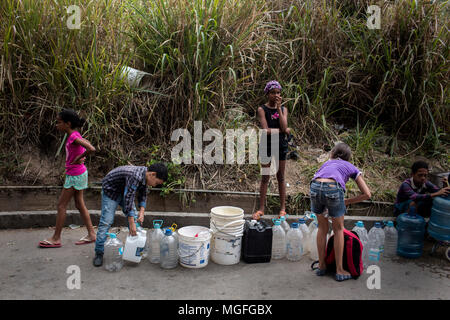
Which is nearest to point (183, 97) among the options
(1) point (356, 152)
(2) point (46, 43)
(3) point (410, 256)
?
(2) point (46, 43)

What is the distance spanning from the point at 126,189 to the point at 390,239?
11.4 feet

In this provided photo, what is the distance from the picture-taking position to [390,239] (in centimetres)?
512

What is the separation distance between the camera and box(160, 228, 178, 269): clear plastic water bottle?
14.7 ft

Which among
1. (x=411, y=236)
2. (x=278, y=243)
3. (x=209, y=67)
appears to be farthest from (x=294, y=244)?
(x=209, y=67)

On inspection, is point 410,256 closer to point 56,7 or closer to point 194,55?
point 194,55

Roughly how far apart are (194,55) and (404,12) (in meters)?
4.04

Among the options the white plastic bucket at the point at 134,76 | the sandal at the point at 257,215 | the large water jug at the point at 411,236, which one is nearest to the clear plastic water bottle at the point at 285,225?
the sandal at the point at 257,215

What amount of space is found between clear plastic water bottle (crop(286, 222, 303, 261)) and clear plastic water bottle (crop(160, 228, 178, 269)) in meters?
1.43

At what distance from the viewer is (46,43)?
6199mm

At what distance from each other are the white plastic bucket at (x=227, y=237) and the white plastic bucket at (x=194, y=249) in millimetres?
142

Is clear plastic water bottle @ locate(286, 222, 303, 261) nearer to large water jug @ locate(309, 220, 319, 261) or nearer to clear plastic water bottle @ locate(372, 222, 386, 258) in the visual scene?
large water jug @ locate(309, 220, 319, 261)

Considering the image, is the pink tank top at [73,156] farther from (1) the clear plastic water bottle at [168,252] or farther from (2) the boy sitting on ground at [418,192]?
(2) the boy sitting on ground at [418,192]

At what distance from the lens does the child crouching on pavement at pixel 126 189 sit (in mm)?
4238

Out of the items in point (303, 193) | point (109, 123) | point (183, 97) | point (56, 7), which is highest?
point (56, 7)
